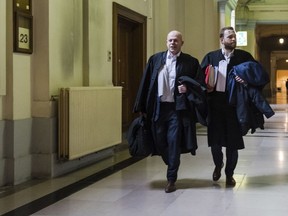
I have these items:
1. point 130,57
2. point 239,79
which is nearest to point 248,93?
point 239,79

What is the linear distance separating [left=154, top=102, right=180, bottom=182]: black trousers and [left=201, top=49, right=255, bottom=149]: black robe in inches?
16.5

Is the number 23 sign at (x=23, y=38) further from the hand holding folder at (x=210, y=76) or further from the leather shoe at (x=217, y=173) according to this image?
the leather shoe at (x=217, y=173)

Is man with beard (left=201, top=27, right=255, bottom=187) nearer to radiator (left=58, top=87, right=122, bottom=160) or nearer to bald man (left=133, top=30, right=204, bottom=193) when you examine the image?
bald man (left=133, top=30, right=204, bottom=193)

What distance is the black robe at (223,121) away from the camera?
542cm

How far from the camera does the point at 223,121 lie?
5.46 meters

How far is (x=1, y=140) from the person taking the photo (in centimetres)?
558

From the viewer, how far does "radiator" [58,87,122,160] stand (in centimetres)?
610

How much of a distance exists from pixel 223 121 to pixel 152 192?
102 cm

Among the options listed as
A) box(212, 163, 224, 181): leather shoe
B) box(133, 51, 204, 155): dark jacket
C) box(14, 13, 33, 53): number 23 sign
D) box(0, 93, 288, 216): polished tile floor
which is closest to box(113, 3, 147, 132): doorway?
box(0, 93, 288, 216): polished tile floor

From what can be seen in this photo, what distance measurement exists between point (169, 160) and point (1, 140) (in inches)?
69.4

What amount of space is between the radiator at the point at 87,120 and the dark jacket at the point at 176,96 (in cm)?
111

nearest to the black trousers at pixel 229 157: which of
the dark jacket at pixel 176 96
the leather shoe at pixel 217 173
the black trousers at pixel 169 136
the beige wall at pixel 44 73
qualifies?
the leather shoe at pixel 217 173

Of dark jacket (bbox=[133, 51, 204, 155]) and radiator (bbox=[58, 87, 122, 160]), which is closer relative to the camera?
dark jacket (bbox=[133, 51, 204, 155])

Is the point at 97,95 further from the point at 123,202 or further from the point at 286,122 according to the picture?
the point at 286,122
